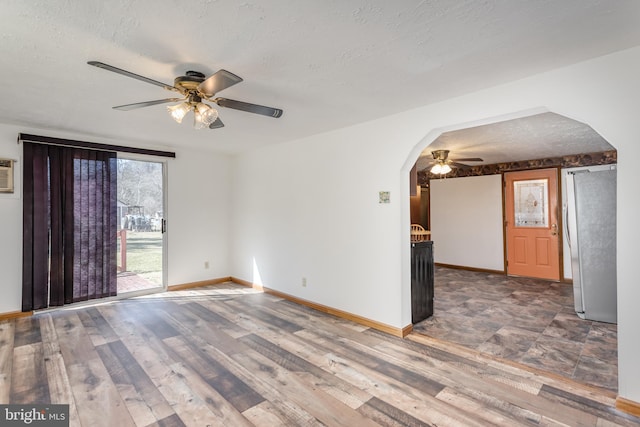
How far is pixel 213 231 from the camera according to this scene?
551 centimetres

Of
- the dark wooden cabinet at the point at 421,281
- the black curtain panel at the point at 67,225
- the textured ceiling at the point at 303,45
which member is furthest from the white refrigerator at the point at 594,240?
the black curtain panel at the point at 67,225

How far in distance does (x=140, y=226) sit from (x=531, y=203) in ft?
23.1

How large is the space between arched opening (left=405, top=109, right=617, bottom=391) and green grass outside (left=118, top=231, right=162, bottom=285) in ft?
13.3

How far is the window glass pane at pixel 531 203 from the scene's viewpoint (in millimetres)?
5789

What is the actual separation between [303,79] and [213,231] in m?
3.87

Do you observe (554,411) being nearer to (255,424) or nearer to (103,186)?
(255,424)

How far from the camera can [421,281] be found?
3611mm

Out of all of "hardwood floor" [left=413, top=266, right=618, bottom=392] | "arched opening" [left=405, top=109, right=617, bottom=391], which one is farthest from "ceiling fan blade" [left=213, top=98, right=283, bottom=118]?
"hardwood floor" [left=413, top=266, right=618, bottom=392]

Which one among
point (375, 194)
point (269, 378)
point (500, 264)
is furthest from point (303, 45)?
point (500, 264)

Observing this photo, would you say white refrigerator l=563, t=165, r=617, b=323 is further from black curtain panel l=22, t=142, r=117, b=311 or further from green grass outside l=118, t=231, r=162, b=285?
black curtain panel l=22, t=142, r=117, b=311

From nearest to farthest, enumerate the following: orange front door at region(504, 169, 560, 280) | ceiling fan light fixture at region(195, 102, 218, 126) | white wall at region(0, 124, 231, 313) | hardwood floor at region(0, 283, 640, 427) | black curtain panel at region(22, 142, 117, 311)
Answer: hardwood floor at region(0, 283, 640, 427) → ceiling fan light fixture at region(195, 102, 218, 126) → black curtain panel at region(22, 142, 117, 311) → white wall at region(0, 124, 231, 313) → orange front door at region(504, 169, 560, 280)

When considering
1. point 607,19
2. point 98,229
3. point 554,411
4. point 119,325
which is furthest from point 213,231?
point 607,19

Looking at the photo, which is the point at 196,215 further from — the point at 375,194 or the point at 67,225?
the point at 375,194

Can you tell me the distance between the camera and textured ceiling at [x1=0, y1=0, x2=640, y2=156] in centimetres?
155
